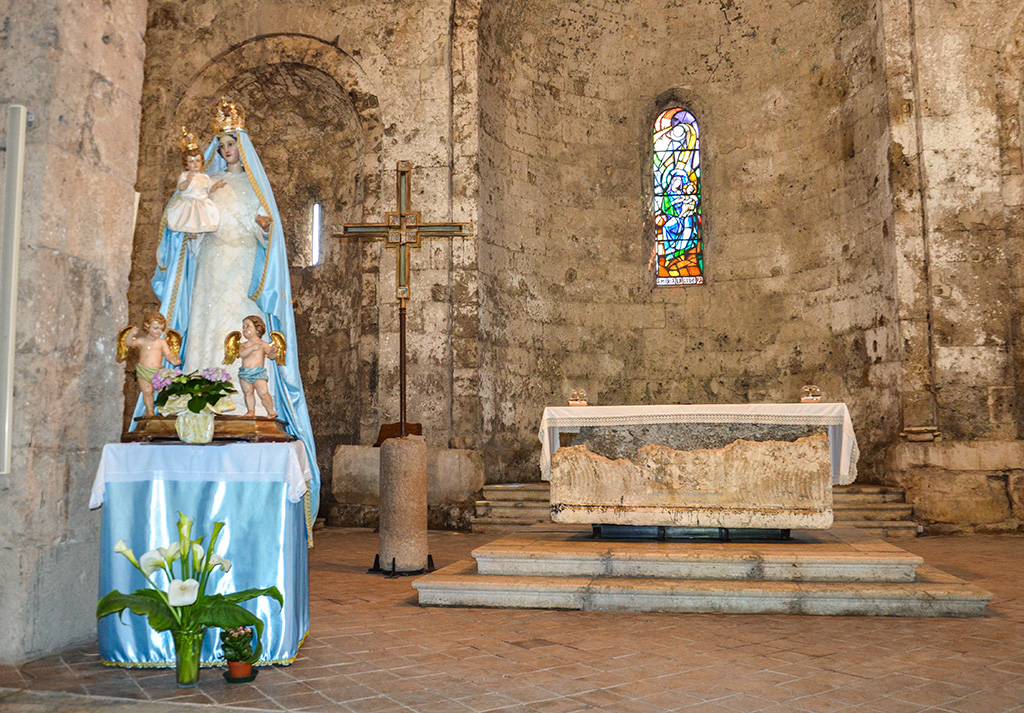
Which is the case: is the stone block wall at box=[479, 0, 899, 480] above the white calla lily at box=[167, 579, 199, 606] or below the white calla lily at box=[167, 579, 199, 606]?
above

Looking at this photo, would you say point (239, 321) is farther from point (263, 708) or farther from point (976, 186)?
point (976, 186)

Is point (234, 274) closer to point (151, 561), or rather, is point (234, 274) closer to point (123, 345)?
point (123, 345)

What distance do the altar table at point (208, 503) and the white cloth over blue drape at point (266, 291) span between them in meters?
0.67

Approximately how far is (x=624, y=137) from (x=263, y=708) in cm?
1064

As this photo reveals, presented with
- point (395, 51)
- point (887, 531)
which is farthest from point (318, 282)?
point (887, 531)

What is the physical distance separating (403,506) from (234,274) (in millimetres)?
2553

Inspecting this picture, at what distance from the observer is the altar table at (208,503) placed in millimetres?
4023

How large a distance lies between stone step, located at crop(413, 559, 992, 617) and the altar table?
1.59 metres

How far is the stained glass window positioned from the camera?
12312 millimetres

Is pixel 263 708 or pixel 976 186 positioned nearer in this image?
pixel 263 708

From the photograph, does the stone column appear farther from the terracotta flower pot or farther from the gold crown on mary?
the terracotta flower pot

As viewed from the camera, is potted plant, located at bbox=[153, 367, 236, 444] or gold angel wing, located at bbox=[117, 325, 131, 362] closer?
potted plant, located at bbox=[153, 367, 236, 444]

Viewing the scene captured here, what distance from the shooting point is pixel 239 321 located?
4730mm

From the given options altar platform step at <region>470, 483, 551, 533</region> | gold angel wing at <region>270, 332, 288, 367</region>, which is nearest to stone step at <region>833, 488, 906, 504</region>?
altar platform step at <region>470, 483, 551, 533</region>
